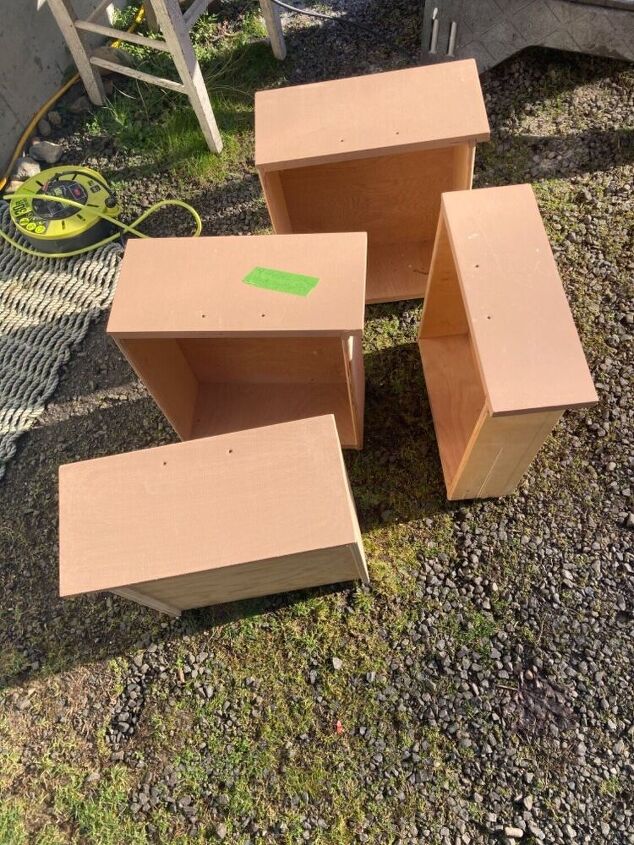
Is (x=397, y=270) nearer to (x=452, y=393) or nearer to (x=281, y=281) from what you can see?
(x=452, y=393)

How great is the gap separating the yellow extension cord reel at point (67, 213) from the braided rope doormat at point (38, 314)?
78 mm

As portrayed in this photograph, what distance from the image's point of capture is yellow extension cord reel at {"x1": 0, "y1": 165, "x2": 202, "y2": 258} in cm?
337

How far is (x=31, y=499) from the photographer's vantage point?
2.90 metres

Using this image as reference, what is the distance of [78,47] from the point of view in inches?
Result: 147

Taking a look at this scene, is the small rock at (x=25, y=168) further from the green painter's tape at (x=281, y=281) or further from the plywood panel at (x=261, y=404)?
the green painter's tape at (x=281, y=281)

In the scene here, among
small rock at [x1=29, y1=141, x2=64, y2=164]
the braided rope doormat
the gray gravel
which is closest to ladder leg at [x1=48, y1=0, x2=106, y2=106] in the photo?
small rock at [x1=29, y1=141, x2=64, y2=164]

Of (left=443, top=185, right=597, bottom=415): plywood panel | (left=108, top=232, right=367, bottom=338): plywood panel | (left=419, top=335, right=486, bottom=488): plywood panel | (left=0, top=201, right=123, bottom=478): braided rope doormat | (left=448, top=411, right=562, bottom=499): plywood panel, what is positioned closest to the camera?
(left=443, top=185, right=597, bottom=415): plywood panel

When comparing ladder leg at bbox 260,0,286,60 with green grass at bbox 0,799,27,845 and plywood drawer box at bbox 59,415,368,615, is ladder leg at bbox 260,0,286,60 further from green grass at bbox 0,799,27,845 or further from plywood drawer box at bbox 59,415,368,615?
green grass at bbox 0,799,27,845

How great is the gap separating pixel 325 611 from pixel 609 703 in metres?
1.17

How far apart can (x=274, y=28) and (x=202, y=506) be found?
11.8 feet

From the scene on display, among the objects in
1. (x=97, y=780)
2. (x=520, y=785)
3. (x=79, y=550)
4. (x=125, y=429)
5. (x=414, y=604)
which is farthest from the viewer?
(x=125, y=429)

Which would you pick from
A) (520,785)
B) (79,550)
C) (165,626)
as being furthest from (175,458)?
(520,785)

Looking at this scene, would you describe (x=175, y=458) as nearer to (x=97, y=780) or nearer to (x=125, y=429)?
(x=125, y=429)

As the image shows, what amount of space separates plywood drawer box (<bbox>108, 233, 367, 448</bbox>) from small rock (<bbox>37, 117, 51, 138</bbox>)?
94.4 inches
